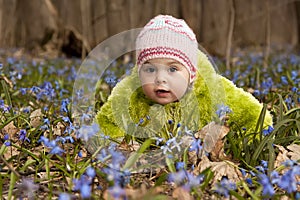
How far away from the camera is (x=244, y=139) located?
2.89 m

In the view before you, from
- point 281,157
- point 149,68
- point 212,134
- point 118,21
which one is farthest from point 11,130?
point 118,21

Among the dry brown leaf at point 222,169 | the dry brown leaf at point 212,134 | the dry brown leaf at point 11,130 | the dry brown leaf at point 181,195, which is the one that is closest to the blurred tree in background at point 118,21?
the dry brown leaf at point 11,130

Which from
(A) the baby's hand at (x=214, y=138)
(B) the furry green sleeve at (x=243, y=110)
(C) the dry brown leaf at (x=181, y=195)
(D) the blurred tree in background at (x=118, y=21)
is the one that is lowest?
(C) the dry brown leaf at (x=181, y=195)

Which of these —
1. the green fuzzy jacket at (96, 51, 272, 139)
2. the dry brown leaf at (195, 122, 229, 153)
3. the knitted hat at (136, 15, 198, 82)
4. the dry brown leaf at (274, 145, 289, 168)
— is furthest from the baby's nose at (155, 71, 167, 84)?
the dry brown leaf at (274, 145, 289, 168)

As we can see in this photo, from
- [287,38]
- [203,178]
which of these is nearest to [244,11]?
[287,38]

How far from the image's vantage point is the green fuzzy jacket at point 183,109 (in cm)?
315

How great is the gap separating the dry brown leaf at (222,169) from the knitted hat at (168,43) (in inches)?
28.0

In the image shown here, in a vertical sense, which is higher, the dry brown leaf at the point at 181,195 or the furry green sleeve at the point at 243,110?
the furry green sleeve at the point at 243,110

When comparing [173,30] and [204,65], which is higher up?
[173,30]

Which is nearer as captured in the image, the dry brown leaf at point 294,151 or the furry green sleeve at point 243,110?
the dry brown leaf at point 294,151

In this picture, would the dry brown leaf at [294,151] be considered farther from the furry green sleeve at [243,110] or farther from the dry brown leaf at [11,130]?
the dry brown leaf at [11,130]

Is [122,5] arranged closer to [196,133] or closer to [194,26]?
[194,26]

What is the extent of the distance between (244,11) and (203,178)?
15530 millimetres

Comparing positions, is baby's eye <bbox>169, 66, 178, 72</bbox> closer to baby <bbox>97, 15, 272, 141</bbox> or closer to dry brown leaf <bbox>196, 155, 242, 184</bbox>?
baby <bbox>97, 15, 272, 141</bbox>
